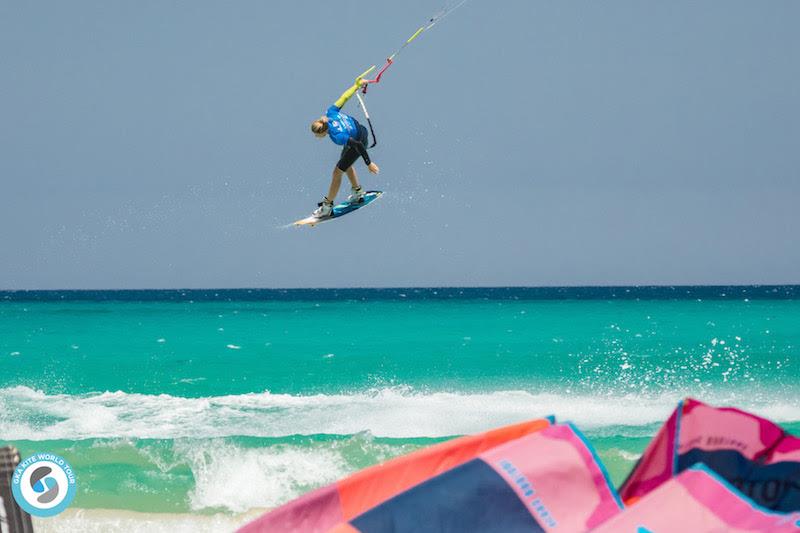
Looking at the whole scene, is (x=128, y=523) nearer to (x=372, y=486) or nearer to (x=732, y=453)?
(x=372, y=486)

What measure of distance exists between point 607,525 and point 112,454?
11.8 metres

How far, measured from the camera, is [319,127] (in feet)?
29.8

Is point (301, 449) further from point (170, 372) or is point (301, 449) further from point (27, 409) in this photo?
point (170, 372)

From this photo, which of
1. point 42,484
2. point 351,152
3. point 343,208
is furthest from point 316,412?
point 42,484

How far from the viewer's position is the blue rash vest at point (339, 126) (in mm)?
9219

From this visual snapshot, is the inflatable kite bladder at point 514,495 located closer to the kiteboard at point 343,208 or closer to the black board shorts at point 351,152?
the black board shorts at point 351,152

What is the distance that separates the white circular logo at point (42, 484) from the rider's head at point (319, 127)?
5964 mm

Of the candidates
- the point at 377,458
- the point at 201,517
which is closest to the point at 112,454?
the point at 377,458

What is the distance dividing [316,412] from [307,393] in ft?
7.52

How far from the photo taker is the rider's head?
9078mm

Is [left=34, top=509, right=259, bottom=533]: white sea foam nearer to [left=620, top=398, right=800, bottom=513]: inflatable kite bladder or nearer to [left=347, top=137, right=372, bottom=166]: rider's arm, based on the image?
[left=347, top=137, right=372, bottom=166]: rider's arm

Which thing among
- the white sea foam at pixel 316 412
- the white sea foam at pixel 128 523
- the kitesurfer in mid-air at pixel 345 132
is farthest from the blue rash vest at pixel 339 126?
the white sea foam at pixel 316 412

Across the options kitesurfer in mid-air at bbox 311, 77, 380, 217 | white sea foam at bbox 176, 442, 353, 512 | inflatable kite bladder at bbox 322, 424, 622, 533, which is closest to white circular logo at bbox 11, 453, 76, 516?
inflatable kite bladder at bbox 322, 424, 622, 533

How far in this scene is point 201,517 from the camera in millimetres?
8836
